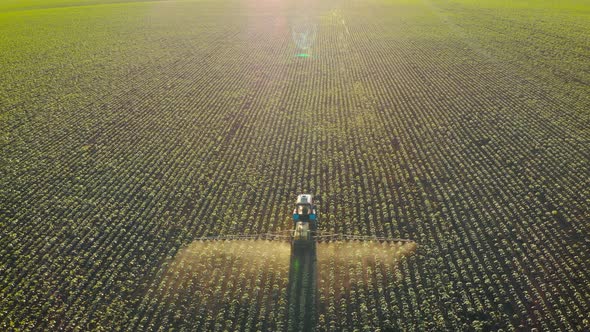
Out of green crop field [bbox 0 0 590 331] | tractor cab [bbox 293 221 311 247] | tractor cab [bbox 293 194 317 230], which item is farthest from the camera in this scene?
tractor cab [bbox 293 194 317 230]

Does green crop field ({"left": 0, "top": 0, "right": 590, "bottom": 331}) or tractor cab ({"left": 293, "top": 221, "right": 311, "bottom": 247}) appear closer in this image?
green crop field ({"left": 0, "top": 0, "right": 590, "bottom": 331})

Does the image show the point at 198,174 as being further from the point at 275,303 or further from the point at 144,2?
the point at 144,2

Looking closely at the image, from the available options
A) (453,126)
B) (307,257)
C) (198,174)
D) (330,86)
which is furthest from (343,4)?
(307,257)

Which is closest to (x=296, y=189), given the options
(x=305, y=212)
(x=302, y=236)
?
(x=305, y=212)

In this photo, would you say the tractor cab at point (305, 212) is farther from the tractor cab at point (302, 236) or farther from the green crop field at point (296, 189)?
the green crop field at point (296, 189)

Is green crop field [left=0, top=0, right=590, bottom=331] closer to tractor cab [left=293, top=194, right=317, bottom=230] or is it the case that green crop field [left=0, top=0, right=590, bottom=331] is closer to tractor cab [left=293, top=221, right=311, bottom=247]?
tractor cab [left=293, top=221, right=311, bottom=247]

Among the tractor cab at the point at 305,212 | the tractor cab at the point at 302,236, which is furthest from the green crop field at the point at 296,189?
the tractor cab at the point at 305,212

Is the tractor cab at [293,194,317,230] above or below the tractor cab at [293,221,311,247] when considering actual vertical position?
above

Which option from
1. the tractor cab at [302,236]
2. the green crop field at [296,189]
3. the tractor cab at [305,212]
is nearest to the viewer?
the green crop field at [296,189]

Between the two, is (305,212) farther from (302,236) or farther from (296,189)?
(296,189)

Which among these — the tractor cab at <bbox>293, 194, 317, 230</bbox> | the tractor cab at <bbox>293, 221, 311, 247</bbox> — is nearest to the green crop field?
the tractor cab at <bbox>293, 221, 311, 247</bbox>
